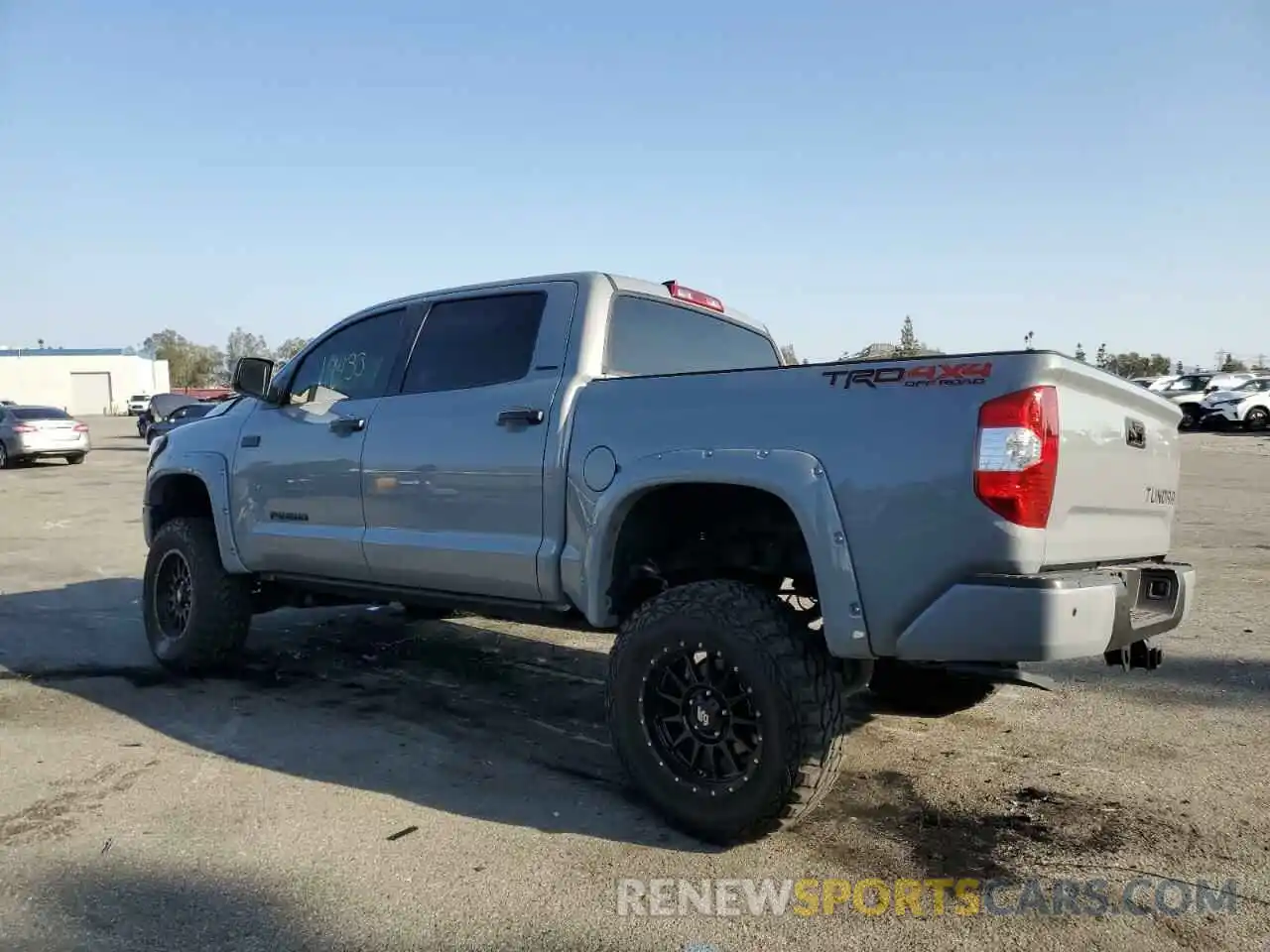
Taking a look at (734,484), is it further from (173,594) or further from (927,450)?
(173,594)

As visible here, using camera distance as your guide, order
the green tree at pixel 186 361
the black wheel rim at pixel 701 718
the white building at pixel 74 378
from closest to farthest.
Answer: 1. the black wheel rim at pixel 701 718
2. the white building at pixel 74 378
3. the green tree at pixel 186 361

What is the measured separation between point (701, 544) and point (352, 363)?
2.28m

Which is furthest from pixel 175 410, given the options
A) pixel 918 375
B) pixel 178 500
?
pixel 918 375

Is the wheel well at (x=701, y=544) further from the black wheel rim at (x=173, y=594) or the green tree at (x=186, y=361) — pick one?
the green tree at (x=186, y=361)

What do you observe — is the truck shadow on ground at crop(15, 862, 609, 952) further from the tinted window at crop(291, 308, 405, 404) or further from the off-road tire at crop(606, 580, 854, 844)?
the tinted window at crop(291, 308, 405, 404)

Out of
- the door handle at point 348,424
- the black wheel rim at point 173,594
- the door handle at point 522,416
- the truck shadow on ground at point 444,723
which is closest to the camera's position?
the truck shadow on ground at point 444,723

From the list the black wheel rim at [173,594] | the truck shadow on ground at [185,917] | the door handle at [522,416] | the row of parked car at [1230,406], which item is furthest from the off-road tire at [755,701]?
the row of parked car at [1230,406]

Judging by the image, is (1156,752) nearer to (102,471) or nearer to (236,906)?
(236,906)

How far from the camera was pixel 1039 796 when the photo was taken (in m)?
3.69

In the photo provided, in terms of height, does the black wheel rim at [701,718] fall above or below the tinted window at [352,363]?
below

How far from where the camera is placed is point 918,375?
298 cm

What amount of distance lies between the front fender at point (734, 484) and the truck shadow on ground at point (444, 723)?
0.76 metres

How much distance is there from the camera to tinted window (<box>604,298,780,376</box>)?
4.29m

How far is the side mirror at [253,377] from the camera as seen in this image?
5.30 metres
